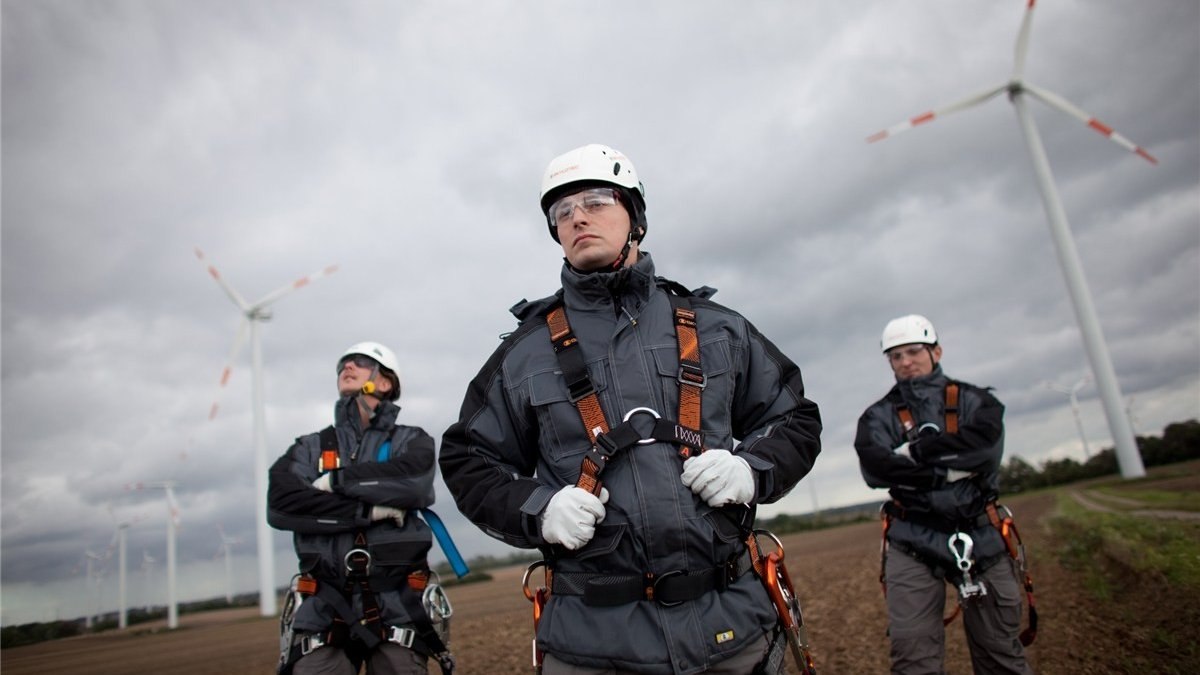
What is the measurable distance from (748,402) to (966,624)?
496cm

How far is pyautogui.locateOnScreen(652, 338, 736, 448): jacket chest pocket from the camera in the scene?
3.51 metres

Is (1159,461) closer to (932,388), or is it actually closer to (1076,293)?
(1076,293)

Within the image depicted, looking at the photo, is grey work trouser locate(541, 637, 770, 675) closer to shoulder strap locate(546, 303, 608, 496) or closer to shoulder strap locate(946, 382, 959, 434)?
shoulder strap locate(546, 303, 608, 496)

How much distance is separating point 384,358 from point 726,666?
18.2 feet

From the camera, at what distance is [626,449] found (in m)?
3.33

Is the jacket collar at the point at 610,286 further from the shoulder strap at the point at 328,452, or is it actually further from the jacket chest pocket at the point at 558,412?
the shoulder strap at the point at 328,452

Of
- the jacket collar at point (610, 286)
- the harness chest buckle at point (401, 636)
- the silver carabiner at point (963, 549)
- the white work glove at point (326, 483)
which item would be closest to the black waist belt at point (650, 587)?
the jacket collar at point (610, 286)

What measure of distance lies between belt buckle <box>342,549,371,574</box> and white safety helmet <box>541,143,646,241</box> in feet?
11.4

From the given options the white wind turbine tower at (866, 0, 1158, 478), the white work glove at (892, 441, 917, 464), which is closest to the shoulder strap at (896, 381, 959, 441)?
the white work glove at (892, 441, 917, 464)

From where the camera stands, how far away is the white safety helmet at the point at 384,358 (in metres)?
7.60

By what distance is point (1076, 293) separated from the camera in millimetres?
37938

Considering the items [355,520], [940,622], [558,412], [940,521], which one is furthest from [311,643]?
[940,521]

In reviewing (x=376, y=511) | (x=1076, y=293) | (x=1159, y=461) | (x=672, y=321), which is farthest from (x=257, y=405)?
(x=1159, y=461)

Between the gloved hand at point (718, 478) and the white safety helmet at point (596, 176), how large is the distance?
4.99 ft
